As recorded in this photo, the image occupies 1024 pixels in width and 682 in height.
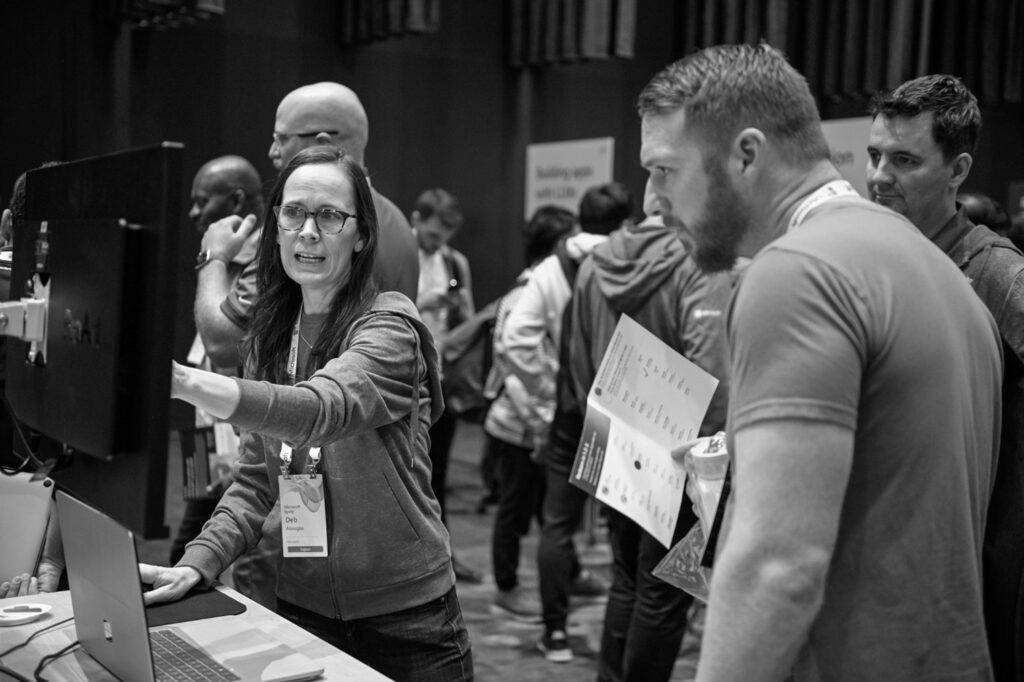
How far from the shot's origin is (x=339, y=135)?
288cm

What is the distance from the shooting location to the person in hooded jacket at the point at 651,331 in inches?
117

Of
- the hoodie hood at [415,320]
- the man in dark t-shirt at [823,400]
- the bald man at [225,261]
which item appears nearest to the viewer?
the man in dark t-shirt at [823,400]

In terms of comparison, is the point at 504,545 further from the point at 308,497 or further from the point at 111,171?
the point at 111,171

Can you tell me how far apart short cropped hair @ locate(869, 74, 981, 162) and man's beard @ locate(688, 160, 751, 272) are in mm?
1162

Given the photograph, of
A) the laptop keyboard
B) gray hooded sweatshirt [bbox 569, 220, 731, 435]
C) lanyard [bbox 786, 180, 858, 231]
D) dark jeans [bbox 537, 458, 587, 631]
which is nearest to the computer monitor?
the laptop keyboard

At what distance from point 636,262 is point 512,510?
1590 millimetres

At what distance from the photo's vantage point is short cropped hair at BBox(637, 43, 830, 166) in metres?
1.20

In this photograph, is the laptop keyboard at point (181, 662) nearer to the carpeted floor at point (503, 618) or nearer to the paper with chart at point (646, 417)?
the paper with chart at point (646, 417)

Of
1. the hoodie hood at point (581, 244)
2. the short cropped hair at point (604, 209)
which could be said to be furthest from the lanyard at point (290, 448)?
the short cropped hair at point (604, 209)

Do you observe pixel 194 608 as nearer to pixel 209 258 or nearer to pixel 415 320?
pixel 415 320

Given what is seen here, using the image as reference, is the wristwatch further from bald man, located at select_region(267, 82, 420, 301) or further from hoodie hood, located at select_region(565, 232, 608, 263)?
hoodie hood, located at select_region(565, 232, 608, 263)

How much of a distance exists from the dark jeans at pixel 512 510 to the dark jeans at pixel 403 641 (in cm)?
259

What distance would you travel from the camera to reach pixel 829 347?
3.57ft

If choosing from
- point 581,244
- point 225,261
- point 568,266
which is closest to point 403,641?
point 225,261
